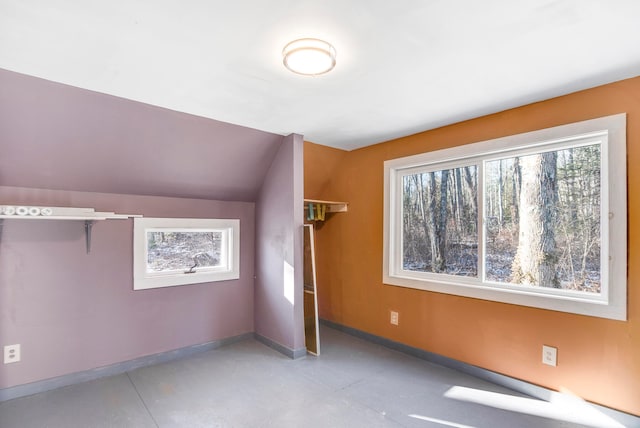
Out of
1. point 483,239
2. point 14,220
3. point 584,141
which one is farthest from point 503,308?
point 14,220

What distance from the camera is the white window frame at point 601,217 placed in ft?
6.59

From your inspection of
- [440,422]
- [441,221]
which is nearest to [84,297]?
[440,422]

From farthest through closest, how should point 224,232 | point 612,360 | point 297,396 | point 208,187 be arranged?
point 224,232 < point 208,187 < point 297,396 < point 612,360

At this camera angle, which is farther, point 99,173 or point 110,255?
point 110,255

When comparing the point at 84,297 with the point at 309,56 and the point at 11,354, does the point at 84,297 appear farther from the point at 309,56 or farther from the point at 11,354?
the point at 309,56

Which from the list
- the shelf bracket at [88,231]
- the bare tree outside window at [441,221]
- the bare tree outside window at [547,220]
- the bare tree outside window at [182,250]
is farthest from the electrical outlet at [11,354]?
the bare tree outside window at [547,220]

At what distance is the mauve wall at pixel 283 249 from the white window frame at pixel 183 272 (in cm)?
31

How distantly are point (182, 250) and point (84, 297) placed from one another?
2.85 feet

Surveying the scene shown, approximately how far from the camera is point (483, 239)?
2729 mm

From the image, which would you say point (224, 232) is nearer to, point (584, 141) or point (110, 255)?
point (110, 255)

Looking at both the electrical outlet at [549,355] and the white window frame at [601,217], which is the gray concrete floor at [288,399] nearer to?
the electrical outlet at [549,355]

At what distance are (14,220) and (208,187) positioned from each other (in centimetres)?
142

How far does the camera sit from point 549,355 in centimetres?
228

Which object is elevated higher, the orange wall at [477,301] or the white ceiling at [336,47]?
the white ceiling at [336,47]
